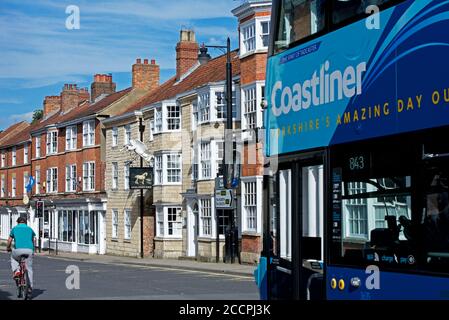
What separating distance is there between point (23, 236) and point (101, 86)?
1811 inches

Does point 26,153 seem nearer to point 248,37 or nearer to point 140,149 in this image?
point 140,149

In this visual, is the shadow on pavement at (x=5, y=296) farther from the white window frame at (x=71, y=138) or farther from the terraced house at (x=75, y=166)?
the white window frame at (x=71, y=138)

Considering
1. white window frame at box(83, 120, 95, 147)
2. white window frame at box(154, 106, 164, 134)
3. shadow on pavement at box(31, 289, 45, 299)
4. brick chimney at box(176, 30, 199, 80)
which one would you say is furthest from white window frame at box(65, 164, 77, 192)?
shadow on pavement at box(31, 289, 45, 299)

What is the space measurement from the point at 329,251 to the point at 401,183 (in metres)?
1.45

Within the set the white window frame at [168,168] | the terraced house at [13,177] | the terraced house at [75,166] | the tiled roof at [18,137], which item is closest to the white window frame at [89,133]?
the terraced house at [75,166]

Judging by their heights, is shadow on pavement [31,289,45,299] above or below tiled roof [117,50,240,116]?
below

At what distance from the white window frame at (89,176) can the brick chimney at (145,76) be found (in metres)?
6.45

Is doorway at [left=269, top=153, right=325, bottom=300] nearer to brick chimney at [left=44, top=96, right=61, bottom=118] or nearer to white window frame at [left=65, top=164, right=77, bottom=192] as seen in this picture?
white window frame at [left=65, top=164, right=77, bottom=192]

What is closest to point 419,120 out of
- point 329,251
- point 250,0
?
point 329,251

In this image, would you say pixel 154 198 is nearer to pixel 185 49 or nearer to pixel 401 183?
pixel 185 49

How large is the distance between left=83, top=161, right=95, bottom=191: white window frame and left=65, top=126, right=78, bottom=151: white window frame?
2999 mm

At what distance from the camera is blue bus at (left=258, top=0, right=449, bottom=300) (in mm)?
6297

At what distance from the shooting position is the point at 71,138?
189ft

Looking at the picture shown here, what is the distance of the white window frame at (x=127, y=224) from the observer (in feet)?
153
